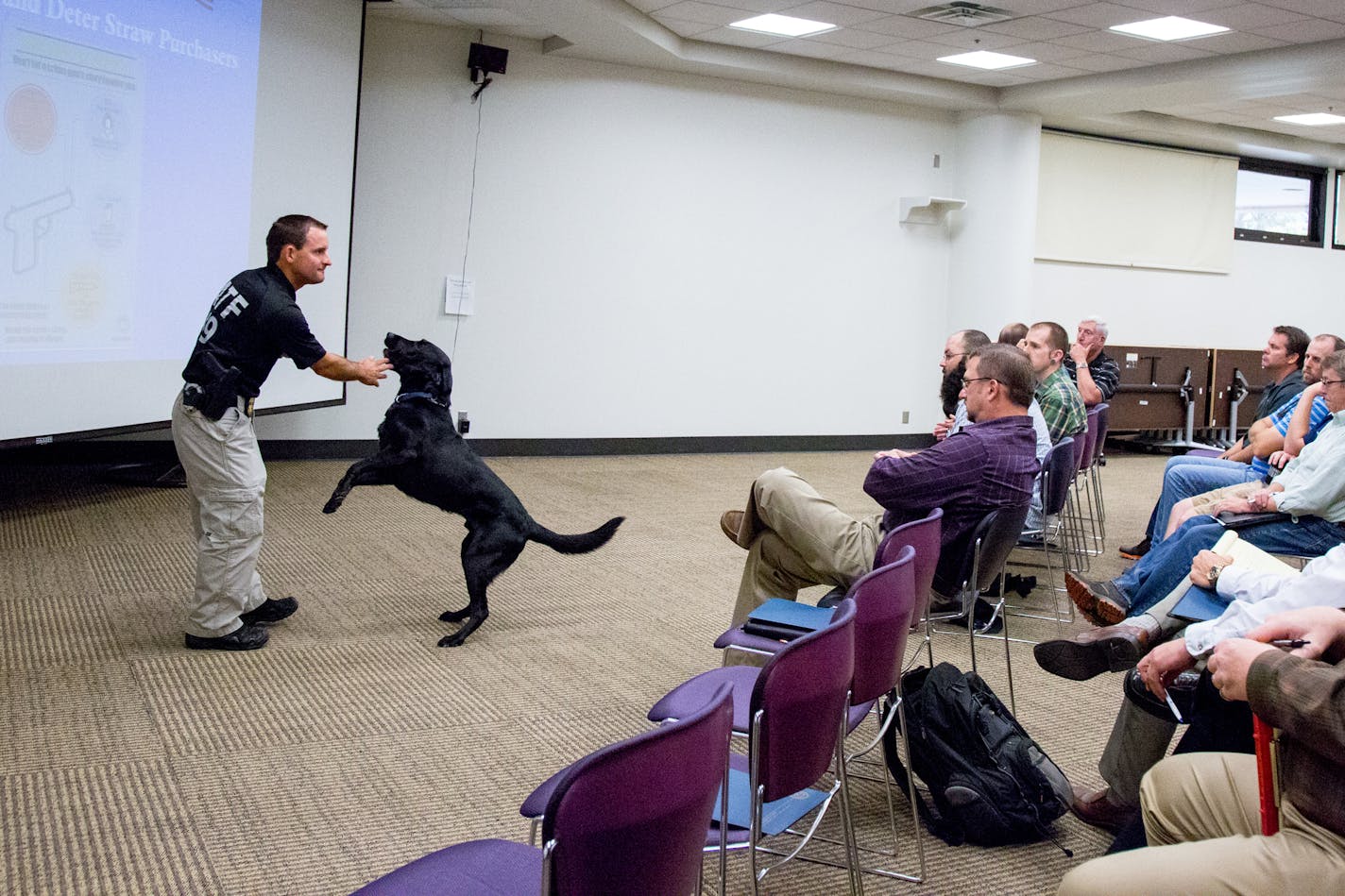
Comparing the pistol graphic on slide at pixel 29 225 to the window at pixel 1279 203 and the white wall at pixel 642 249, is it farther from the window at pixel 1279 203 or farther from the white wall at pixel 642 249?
the window at pixel 1279 203

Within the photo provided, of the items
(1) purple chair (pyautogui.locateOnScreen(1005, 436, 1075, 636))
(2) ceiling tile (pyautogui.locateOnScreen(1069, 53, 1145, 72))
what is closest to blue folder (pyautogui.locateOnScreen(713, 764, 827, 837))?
(1) purple chair (pyautogui.locateOnScreen(1005, 436, 1075, 636))

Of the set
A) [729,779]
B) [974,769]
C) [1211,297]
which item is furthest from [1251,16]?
[729,779]

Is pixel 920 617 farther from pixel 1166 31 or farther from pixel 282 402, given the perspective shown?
pixel 1166 31

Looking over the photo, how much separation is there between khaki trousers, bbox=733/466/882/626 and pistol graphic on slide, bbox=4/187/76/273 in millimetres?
3210

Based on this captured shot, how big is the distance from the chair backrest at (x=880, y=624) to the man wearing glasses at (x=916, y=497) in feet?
3.56

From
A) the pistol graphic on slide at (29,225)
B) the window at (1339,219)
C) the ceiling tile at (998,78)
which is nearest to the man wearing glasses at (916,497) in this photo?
the pistol graphic on slide at (29,225)

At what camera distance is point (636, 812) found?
1.39 m

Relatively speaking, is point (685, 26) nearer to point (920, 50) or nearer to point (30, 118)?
point (920, 50)

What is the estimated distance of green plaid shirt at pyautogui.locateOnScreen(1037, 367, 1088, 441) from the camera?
5617mm

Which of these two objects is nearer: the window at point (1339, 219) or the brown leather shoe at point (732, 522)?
the brown leather shoe at point (732, 522)

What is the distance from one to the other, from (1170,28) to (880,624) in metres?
7.04

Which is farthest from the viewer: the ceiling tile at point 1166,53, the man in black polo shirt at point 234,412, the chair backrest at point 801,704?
the ceiling tile at point 1166,53

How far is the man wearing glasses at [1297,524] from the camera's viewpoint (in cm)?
393

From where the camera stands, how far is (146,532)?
555 cm
